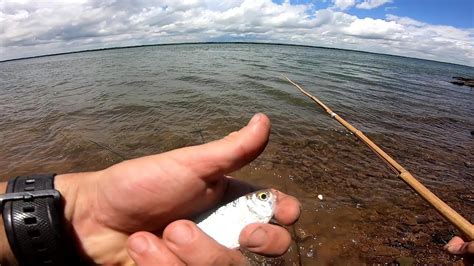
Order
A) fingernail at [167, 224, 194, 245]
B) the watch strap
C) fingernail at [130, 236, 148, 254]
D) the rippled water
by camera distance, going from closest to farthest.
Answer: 1. the watch strap
2. fingernail at [167, 224, 194, 245]
3. fingernail at [130, 236, 148, 254]
4. the rippled water

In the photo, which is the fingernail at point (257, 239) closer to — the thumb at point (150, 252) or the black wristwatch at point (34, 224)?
the thumb at point (150, 252)

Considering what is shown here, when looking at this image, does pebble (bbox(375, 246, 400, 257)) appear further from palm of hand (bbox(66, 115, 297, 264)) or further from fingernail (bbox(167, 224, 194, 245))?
fingernail (bbox(167, 224, 194, 245))

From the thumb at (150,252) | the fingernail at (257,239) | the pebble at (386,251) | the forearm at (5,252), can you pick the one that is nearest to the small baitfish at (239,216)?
the fingernail at (257,239)

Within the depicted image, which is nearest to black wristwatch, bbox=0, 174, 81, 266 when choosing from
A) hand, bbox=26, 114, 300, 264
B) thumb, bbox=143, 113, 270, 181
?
hand, bbox=26, 114, 300, 264

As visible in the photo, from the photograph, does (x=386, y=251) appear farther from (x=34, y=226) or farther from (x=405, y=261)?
(x=34, y=226)

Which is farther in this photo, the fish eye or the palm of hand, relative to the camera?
the fish eye

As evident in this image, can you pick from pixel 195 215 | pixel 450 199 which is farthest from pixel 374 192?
pixel 195 215

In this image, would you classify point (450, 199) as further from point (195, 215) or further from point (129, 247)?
point (129, 247)
